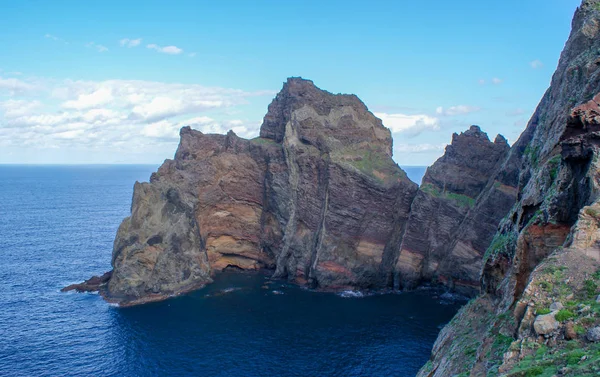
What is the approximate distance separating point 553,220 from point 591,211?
18.5 feet

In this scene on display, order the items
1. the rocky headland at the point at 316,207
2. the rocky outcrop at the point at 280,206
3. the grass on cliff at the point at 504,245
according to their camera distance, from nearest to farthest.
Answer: the grass on cliff at the point at 504,245 < the rocky headland at the point at 316,207 < the rocky outcrop at the point at 280,206

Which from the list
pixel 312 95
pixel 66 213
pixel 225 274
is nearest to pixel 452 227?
pixel 312 95

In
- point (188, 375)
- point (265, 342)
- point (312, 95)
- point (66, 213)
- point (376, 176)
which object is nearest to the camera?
point (188, 375)

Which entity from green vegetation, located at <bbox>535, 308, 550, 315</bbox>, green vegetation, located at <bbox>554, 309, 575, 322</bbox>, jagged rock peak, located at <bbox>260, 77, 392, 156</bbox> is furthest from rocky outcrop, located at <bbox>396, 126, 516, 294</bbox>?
green vegetation, located at <bbox>554, 309, 575, 322</bbox>

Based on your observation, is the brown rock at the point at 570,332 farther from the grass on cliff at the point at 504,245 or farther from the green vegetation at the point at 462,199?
the green vegetation at the point at 462,199

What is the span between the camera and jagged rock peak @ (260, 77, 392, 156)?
281 ft

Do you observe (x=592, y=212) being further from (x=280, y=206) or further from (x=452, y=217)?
(x=280, y=206)

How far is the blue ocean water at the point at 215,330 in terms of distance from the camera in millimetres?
55281

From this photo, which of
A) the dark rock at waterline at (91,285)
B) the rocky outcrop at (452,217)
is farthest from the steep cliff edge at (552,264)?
the dark rock at waterline at (91,285)

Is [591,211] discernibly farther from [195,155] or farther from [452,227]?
[195,155]

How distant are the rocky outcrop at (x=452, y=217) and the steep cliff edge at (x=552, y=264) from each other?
28.1 m

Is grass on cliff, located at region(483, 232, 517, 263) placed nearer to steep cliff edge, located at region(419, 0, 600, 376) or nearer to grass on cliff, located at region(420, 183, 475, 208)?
steep cliff edge, located at region(419, 0, 600, 376)

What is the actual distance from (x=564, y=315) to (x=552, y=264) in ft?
13.2

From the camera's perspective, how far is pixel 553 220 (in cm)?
3084
